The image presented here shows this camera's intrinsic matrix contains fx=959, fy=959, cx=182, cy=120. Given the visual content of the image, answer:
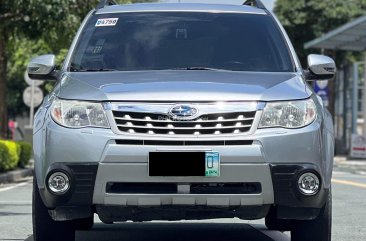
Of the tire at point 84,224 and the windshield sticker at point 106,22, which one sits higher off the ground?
the windshield sticker at point 106,22

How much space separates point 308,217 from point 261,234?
2.56 meters

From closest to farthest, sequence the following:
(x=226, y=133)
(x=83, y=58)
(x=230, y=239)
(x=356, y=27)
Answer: (x=226, y=133) → (x=83, y=58) → (x=230, y=239) → (x=356, y=27)

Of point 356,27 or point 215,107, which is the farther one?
point 356,27

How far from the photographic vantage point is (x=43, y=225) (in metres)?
6.66

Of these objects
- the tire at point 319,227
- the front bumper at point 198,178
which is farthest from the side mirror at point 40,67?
the tire at point 319,227

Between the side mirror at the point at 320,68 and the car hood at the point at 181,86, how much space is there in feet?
1.22

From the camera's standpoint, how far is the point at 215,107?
5.98m

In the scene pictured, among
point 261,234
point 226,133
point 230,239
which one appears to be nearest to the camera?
point 226,133

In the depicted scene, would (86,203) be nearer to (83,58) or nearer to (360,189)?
(83,58)

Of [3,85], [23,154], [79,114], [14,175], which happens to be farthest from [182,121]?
[23,154]

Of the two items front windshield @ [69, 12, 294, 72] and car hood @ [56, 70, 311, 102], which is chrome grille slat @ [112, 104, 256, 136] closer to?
car hood @ [56, 70, 311, 102]

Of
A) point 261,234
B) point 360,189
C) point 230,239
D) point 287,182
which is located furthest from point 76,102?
point 360,189

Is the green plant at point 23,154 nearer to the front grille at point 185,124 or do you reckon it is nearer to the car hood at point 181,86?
the car hood at point 181,86

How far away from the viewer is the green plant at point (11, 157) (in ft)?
64.9
